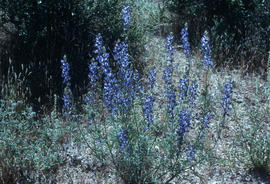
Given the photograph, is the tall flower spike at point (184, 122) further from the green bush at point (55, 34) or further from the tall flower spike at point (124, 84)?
the green bush at point (55, 34)

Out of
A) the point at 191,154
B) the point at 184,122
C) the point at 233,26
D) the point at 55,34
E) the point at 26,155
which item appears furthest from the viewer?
the point at 233,26

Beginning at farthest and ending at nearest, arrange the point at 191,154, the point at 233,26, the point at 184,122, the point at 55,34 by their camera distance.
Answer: the point at 233,26
the point at 55,34
the point at 191,154
the point at 184,122

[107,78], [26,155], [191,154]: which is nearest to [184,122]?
[191,154]

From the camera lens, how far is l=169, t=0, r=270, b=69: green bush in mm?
6391

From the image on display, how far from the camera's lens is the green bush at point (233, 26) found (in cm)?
639

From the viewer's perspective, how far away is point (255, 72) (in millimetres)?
6234

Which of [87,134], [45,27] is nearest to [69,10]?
[45,27]

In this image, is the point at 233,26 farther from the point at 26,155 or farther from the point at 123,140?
the point at 26,155

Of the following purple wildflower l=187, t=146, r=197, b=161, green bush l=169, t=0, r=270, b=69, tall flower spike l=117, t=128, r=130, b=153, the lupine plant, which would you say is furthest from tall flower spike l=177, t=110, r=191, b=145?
green bush l=169, t=0, r=270, b=69

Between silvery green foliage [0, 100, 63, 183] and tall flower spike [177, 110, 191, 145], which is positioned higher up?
tall flower spike [177, 110, 191, 145]

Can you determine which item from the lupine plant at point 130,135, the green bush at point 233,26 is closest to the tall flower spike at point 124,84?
the lupine plant at point 130,135

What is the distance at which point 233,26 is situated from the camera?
267 inches

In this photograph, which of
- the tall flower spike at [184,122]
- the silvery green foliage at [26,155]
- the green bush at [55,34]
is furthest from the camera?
the green bush at [55,34]

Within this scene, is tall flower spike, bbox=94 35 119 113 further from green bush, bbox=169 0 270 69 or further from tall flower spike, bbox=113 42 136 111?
green bush, bbox=169 0 270 69
